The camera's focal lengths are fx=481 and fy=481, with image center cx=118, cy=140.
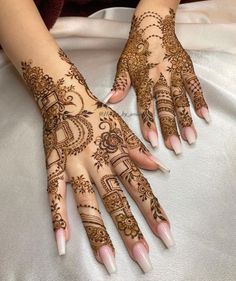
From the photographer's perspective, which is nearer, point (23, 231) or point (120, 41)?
point (23, 231)

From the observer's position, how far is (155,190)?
2.36ft

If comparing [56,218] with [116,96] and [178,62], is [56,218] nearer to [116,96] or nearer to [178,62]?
[116,96]

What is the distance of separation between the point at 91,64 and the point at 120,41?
0.34 feet

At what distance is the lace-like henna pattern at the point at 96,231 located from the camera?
658 millimetres

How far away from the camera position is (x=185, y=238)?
0.68m

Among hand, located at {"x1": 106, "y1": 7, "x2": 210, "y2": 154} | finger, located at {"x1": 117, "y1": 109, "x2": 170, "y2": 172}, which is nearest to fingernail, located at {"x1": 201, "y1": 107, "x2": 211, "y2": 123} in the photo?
hand, located at {"x1": 106, "y1": 7, "x2": 210, "y2": 154}

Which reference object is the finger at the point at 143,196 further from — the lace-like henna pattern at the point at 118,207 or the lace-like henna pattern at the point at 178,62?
the lace-like henna pattern at the point at 178,62

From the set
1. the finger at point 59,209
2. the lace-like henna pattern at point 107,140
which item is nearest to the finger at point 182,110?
the lace-like henna pattern at point 107,140

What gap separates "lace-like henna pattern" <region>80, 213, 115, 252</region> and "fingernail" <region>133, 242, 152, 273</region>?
0.11 feet

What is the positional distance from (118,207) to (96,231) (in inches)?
1.9

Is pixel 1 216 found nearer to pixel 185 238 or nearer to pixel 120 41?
pixel 185 238

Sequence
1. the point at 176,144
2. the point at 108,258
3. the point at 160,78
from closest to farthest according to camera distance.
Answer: the point at 108,258 < the point at 176,144 < the point at 160,78

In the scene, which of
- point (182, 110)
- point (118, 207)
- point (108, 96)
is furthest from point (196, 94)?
point (118, 207)

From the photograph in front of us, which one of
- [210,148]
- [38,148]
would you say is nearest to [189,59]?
[210,148]
